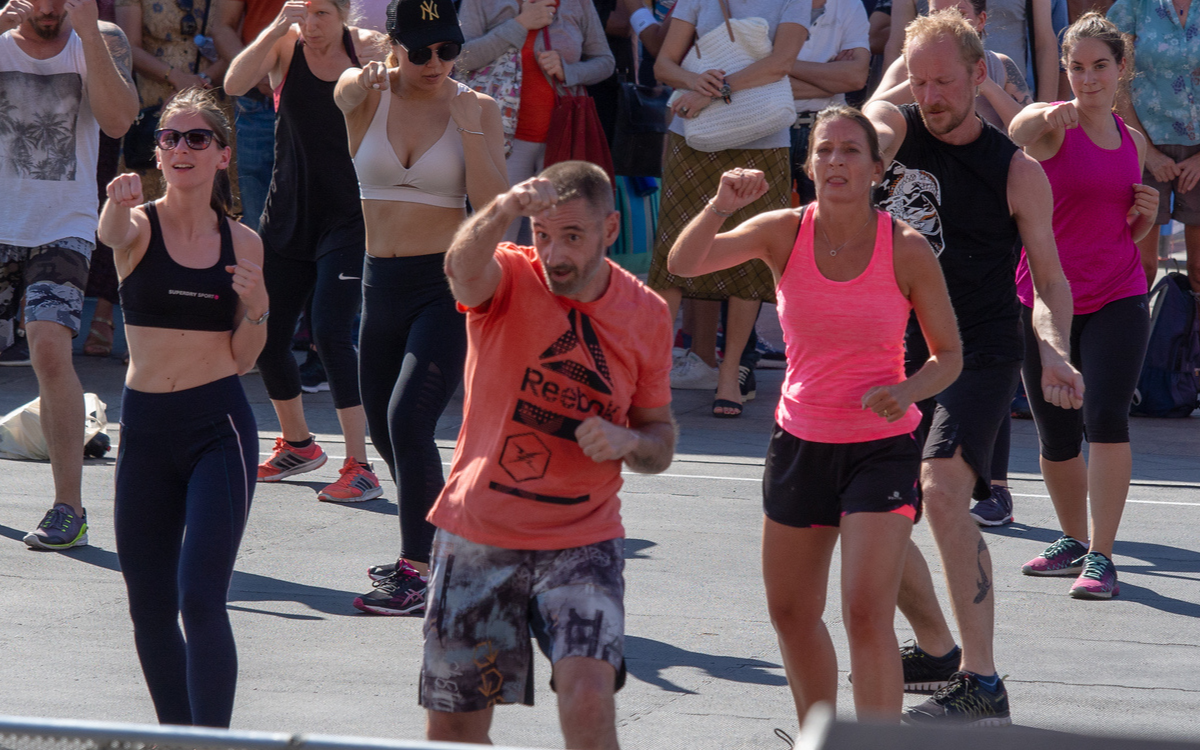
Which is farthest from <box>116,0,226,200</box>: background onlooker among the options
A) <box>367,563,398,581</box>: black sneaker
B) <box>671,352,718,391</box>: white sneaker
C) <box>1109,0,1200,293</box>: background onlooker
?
<box>1109,0,1200,293</box>: background onlooker

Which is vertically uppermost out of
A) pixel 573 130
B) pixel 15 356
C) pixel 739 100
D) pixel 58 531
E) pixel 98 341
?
pixel 739 100

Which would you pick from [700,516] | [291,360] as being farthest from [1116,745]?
[291,360]

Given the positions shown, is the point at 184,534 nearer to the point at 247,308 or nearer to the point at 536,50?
the point at 247,308

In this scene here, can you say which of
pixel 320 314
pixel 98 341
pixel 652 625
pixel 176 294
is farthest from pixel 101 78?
pixel 98 341

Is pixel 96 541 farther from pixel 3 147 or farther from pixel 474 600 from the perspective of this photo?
pixel 474 600

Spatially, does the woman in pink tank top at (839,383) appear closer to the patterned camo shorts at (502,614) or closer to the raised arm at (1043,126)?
the patterned camo shorts at (502,614)

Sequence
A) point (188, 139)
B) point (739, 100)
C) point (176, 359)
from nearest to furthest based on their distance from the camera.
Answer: point (176, 359), point (188, 139), point (739, 100)

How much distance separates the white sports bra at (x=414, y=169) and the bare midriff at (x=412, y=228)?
1.1 inches

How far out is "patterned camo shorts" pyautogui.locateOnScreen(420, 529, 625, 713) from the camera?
3.36 m

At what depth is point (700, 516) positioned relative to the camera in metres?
6.97

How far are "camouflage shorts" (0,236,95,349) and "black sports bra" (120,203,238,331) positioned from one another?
79.8 inches

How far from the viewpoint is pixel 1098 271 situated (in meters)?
5.99

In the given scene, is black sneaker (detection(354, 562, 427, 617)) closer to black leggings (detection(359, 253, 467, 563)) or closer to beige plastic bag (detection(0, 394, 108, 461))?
black leggings (detection(359, 253, 467, 563))

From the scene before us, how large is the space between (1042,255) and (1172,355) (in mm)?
4729
